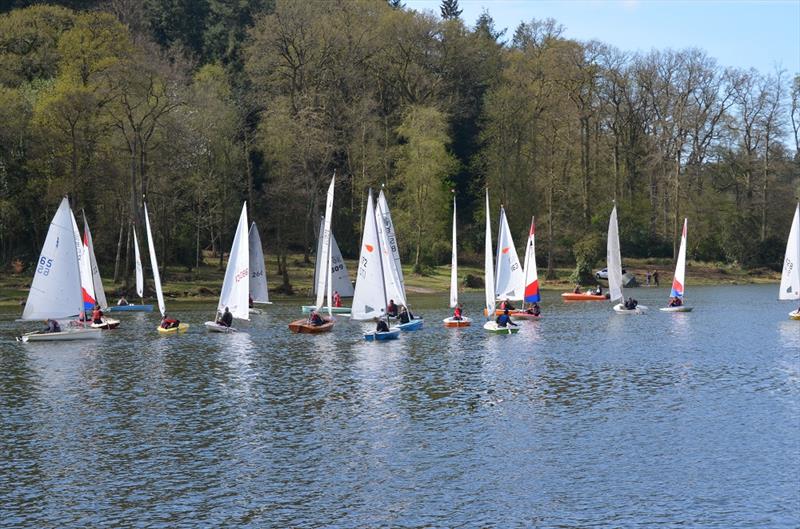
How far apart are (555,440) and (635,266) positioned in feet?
287

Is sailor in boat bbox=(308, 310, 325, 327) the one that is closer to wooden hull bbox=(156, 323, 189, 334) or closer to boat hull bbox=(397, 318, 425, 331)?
boat hull bbox=(397, 318, 425, 331)

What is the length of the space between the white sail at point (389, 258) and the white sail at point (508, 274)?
10.6 meters

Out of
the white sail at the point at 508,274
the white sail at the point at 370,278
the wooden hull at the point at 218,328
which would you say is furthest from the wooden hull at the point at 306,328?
the white sail at the point at 508,274

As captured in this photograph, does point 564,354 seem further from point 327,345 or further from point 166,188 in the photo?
point 166,188

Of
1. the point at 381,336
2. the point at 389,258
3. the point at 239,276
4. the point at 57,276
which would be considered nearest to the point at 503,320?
the point at 389,258

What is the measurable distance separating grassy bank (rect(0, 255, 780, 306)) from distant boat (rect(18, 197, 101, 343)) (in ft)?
75.5

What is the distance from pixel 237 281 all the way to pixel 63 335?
10529 mm

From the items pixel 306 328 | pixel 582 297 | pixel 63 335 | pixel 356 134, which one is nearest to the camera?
pixel 63 335

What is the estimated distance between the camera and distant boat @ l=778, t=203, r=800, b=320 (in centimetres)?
7119

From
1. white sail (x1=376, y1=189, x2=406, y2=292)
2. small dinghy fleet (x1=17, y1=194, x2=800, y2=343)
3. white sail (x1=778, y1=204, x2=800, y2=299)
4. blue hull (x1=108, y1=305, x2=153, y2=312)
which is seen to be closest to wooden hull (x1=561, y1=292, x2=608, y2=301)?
small dinghy fleet (x1=17, y1=194, x2=800, y2=343)

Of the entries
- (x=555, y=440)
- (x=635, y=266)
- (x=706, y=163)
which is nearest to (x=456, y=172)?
(x=635, y=266)

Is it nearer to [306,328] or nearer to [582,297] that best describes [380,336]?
[306,328]

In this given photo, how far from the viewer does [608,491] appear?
25.7 metres

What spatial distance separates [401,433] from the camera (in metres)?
32.7
